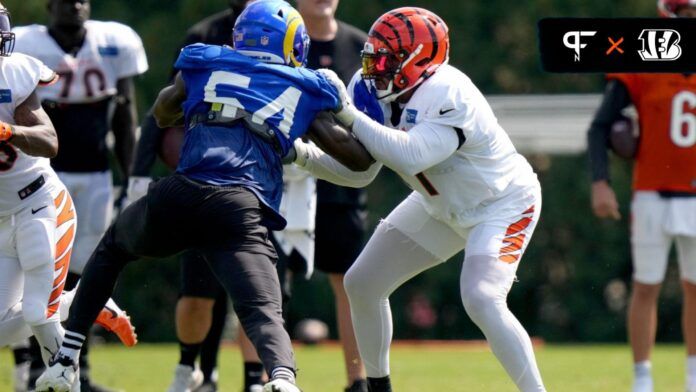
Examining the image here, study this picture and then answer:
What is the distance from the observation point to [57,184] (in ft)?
18.6

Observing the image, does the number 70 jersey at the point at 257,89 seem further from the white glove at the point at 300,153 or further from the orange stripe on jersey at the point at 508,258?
the orange stripe on jersey at the point at 508,258

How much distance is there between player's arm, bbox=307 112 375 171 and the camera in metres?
5.04

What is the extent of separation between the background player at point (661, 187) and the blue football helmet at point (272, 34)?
2.81 m

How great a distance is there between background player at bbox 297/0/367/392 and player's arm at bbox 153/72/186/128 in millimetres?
1572

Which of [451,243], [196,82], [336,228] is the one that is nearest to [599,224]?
[336,228]

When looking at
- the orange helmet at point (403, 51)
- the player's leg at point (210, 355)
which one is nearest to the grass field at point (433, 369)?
the player's leg at point (210, 355)

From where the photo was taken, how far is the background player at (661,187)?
733 centimetres

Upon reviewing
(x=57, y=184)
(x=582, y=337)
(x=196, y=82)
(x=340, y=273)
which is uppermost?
(x=196, y=82)

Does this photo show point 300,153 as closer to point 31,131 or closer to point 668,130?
point 31,131

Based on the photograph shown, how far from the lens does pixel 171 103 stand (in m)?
5.17

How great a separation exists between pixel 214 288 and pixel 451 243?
1375mm

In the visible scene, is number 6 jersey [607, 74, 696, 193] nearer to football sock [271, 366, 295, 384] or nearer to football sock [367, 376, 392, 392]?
football sock [367, 376, 392, 392]

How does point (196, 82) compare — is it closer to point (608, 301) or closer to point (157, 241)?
point (157, 241)

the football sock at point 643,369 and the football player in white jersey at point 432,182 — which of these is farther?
the football sock at point 643,369
